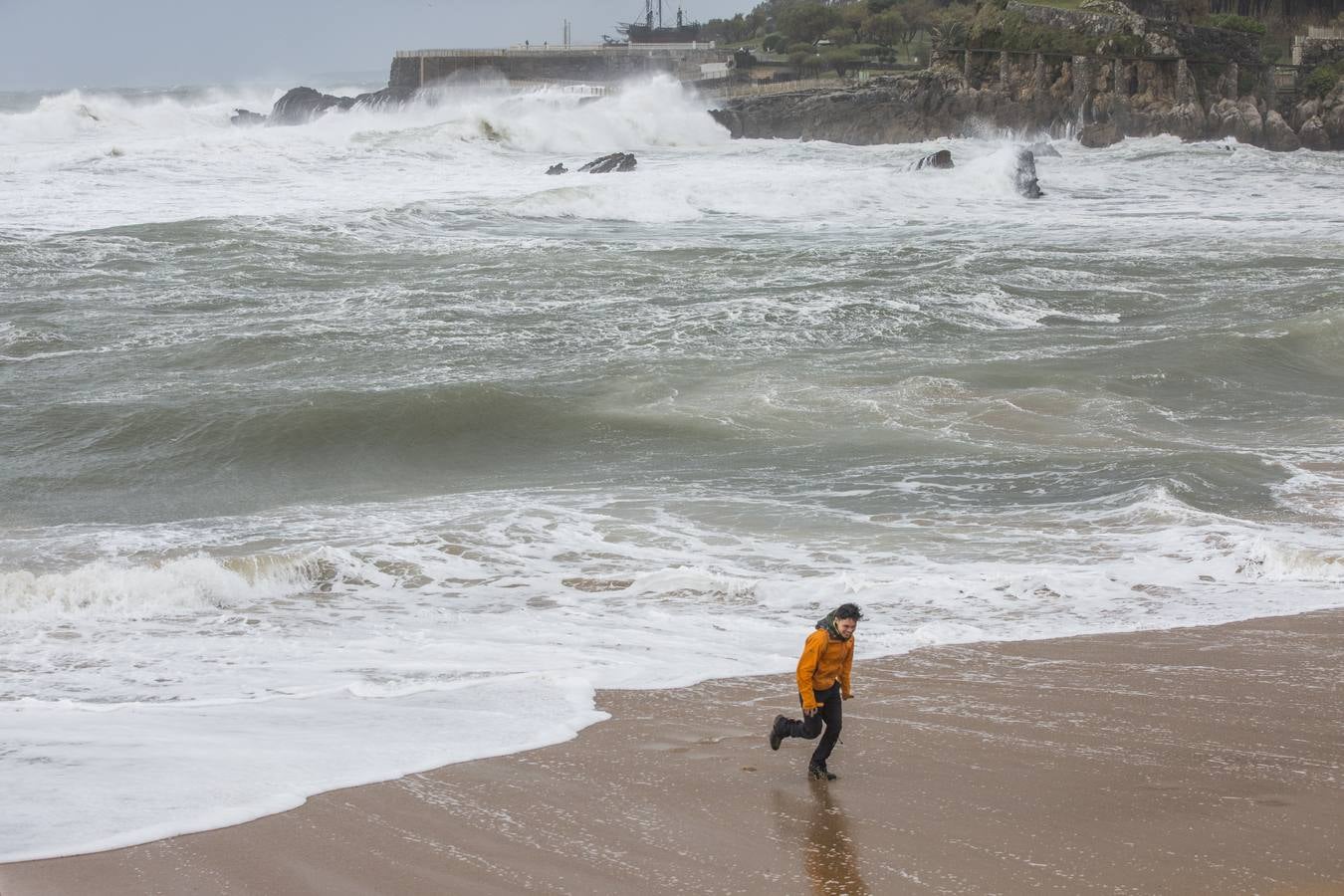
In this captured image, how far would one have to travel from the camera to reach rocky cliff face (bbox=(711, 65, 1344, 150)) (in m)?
49.4

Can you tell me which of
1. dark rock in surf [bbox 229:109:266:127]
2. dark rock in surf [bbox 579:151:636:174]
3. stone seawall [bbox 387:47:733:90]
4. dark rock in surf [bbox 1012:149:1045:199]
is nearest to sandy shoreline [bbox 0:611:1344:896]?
dark rock in surf [bbox 1012:149:1045:199]

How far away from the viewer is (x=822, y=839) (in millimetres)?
5500

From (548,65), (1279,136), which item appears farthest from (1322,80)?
(548,65)

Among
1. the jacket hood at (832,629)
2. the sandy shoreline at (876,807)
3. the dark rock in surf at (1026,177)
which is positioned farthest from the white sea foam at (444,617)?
the dark rock in surf at (1026,177)

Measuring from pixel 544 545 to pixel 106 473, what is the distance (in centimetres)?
509

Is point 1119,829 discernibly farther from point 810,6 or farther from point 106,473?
point 810,6

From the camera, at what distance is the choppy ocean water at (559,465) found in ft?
24.7

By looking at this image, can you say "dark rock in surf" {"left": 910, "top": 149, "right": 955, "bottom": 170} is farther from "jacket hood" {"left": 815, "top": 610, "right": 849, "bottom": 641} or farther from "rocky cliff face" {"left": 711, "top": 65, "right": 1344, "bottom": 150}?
"jacket hood" {"left": 815, "top": 610, "right": 849, "bottom": 641}

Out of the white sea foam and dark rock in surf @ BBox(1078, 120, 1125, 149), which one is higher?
dark rock in surf @ BBox(1078, 120, 1125, 149)

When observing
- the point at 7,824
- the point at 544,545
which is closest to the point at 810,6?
the point at 544,545

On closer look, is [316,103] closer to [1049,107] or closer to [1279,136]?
[1049,107]

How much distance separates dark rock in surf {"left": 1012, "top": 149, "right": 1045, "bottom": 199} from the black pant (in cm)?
3264

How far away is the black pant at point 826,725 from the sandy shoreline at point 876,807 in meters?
0.14

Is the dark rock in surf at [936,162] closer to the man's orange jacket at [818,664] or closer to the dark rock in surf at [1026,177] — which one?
the dark rock in surf at [1026,177]
